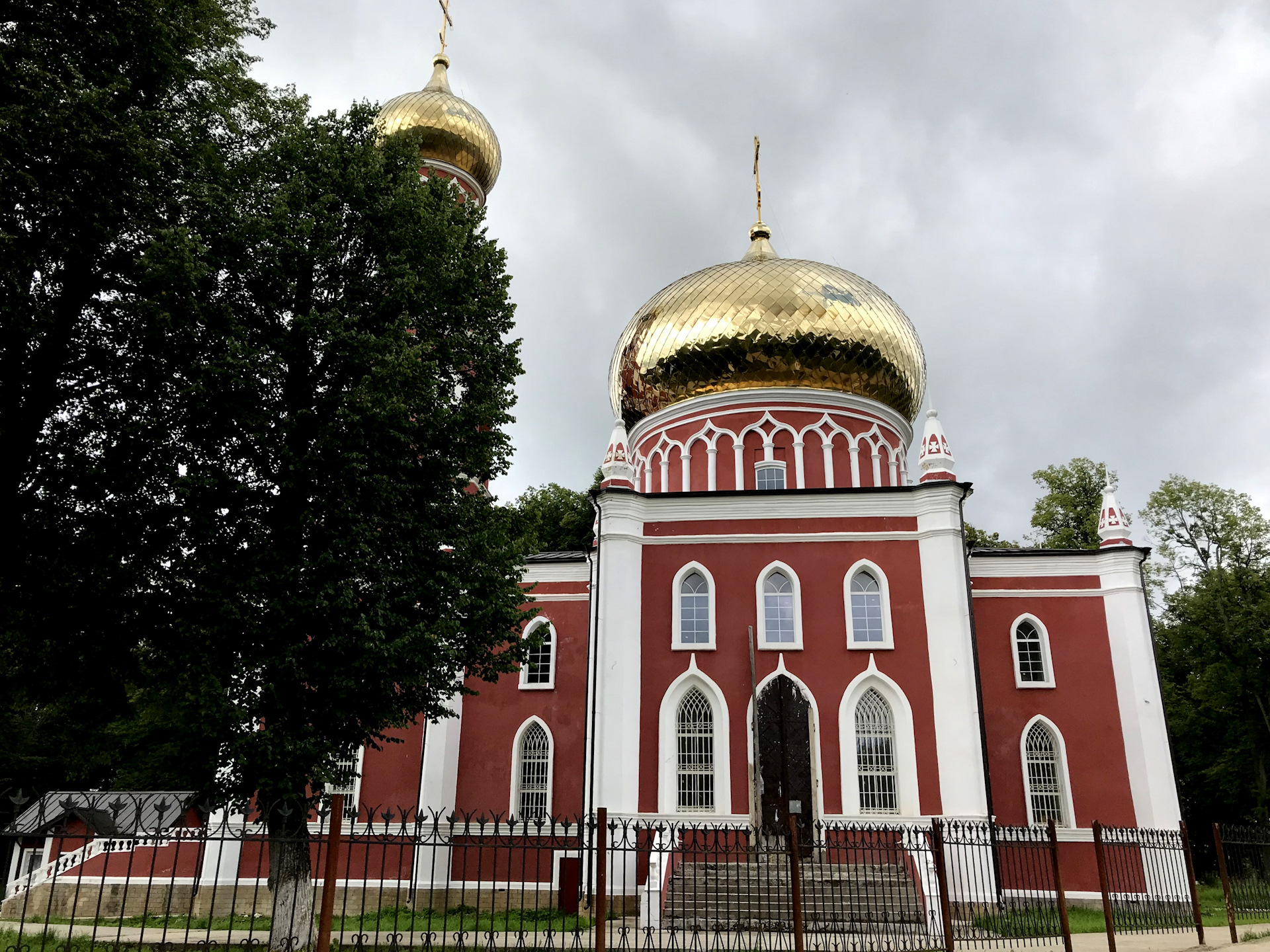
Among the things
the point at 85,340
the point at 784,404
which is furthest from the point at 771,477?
the point at 85,340

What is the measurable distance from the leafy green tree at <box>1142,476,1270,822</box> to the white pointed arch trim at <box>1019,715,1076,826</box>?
38.4 feet

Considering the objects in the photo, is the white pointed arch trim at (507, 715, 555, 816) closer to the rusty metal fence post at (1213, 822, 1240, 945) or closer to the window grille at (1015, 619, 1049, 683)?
the window grille at (1015, 619, 1049, 683)

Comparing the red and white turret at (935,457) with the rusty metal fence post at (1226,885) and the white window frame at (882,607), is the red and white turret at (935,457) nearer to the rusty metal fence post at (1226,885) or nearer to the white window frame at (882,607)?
the white window frame at (882,607)

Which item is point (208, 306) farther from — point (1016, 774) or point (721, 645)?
point (1016, 774)

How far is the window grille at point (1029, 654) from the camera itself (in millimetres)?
17953

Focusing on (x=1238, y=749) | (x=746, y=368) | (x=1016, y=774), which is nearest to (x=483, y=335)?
(x=746, y=368)

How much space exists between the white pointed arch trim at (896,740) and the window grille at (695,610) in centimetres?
282

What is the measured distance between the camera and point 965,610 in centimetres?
1678

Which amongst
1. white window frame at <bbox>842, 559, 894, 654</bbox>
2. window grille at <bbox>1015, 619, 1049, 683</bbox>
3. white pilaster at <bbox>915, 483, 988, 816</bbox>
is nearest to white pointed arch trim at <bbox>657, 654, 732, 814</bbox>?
white window frame at <bbox>842, 559, 894, 654</bbox>

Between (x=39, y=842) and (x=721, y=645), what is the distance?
821 inches

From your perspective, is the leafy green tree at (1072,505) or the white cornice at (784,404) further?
the leafy green tree at (1072,505)

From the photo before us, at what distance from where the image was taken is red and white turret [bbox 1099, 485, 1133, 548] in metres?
18.3

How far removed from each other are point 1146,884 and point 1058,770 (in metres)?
2.26

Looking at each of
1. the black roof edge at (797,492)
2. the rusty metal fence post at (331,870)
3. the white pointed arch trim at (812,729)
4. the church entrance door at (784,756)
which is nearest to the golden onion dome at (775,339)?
the black roof edge at (797,492)
